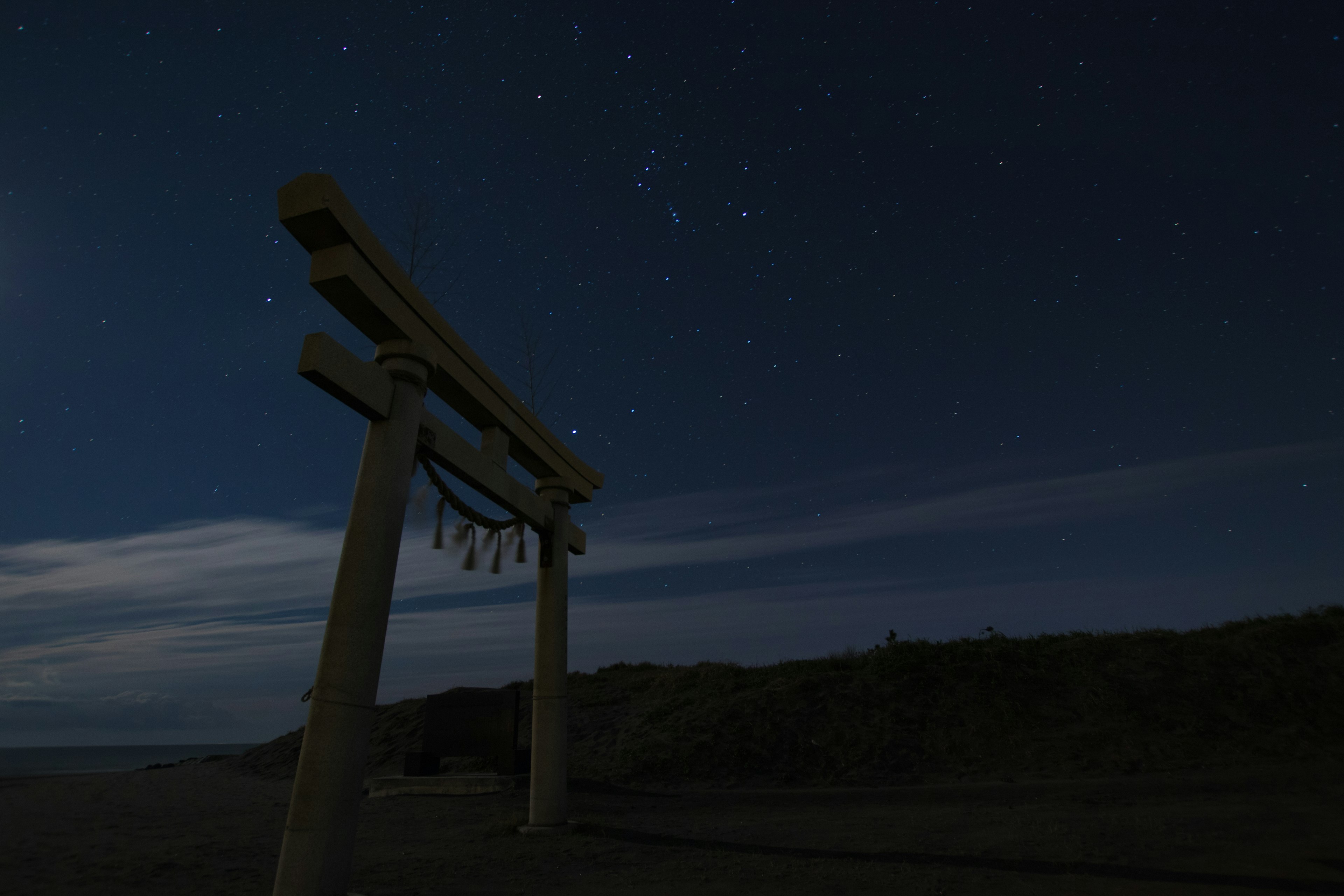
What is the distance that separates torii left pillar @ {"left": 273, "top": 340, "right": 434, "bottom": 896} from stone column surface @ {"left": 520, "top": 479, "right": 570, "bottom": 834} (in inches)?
125

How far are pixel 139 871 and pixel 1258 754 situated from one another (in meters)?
15.4

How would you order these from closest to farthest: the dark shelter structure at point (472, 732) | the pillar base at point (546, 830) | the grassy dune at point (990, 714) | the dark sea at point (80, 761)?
1. the pillar base at point (546, 830)
2. the grassy dune at point (990, 714)
3. the dark shelter structure at point (472, 732)
4. the dark sea at point (80, 761)

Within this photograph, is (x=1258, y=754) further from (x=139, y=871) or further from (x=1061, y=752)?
(x=139, y=871)

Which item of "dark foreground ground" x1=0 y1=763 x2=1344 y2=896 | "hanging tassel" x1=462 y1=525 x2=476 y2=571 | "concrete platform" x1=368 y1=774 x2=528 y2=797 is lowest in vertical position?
"dark foreground ground" x1=0 y1=763 x2=1344 y2=896

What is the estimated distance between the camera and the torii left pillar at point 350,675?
13.9ft

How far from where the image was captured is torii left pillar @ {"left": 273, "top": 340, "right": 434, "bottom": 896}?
4.25 metres

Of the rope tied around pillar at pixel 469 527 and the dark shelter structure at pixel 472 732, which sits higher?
the rope tied around pillar at pixel 469 527

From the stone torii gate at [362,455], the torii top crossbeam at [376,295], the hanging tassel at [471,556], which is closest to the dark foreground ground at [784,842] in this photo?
the stone torii gate at [362,455]

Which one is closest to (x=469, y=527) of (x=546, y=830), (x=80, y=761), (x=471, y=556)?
(x=471, y=556)

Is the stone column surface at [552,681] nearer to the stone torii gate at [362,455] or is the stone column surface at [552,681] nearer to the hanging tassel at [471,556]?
the hanging tassel at [471,556]

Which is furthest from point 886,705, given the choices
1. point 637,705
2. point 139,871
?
point 139,871

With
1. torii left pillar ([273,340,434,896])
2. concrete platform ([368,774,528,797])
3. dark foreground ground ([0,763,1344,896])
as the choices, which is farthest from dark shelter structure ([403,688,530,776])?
torii left pillar ([273,340,434,896])

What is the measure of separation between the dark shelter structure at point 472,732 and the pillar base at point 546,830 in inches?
201

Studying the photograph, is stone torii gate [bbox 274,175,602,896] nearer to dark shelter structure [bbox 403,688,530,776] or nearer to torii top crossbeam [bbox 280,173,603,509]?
torii top crossbeam [bbox 280,173,603,509]
